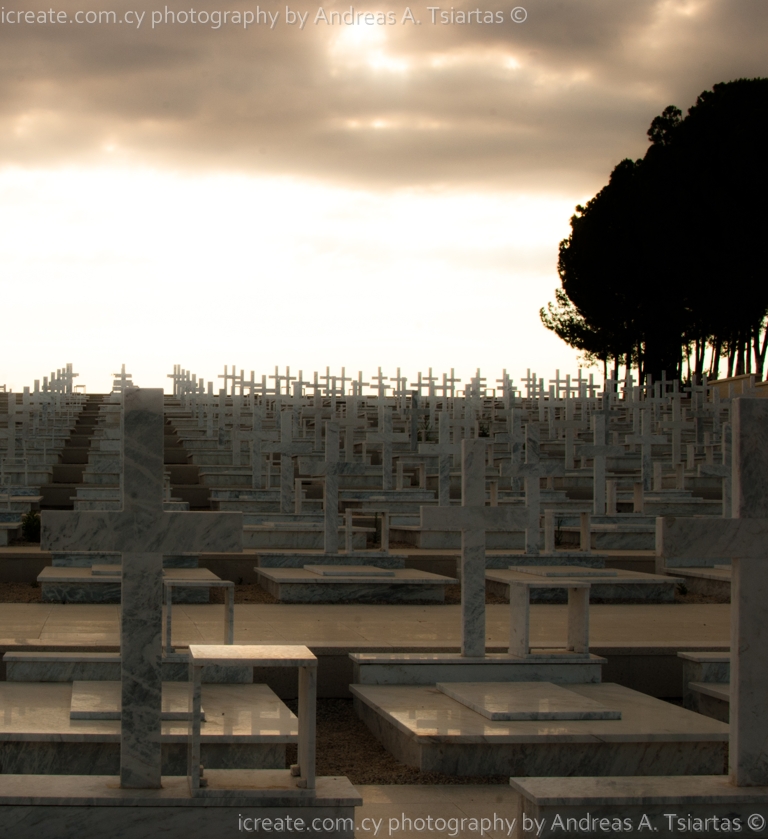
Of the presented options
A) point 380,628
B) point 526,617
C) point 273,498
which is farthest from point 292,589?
point 273,498

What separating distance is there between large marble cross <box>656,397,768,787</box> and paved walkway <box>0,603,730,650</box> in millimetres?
3241

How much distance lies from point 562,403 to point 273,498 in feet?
50.2

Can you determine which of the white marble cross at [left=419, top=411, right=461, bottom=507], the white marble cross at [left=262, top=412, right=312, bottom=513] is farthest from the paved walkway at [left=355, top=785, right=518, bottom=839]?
the white marble cross at [left=262, top=412, right=312, bottom=513]

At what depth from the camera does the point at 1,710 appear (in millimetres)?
6184

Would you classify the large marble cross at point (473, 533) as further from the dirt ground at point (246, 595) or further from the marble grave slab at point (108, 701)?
the dirt ground at point (246, 595)

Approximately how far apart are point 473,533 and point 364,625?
2.47m

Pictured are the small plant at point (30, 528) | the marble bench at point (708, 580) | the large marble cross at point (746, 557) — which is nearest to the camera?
the large marble cross at point (746, 557)

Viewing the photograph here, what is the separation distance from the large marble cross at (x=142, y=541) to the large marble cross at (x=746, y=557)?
72.9 inches

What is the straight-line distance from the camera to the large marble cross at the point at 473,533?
23.8 ft

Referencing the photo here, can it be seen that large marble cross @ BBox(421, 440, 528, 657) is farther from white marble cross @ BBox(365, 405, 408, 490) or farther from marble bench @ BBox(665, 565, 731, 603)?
white marble cross @ BBox(365, 405, 408, 490)

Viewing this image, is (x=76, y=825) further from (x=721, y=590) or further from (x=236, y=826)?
(x=721, y=590)

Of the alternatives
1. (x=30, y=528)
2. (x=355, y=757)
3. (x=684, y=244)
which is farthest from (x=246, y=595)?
→ (x=684, y=244)

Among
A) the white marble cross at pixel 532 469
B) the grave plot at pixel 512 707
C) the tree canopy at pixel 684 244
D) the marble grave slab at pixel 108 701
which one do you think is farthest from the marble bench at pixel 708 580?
the tree canopy at pixel 684 244

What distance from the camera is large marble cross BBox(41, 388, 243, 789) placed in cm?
454
